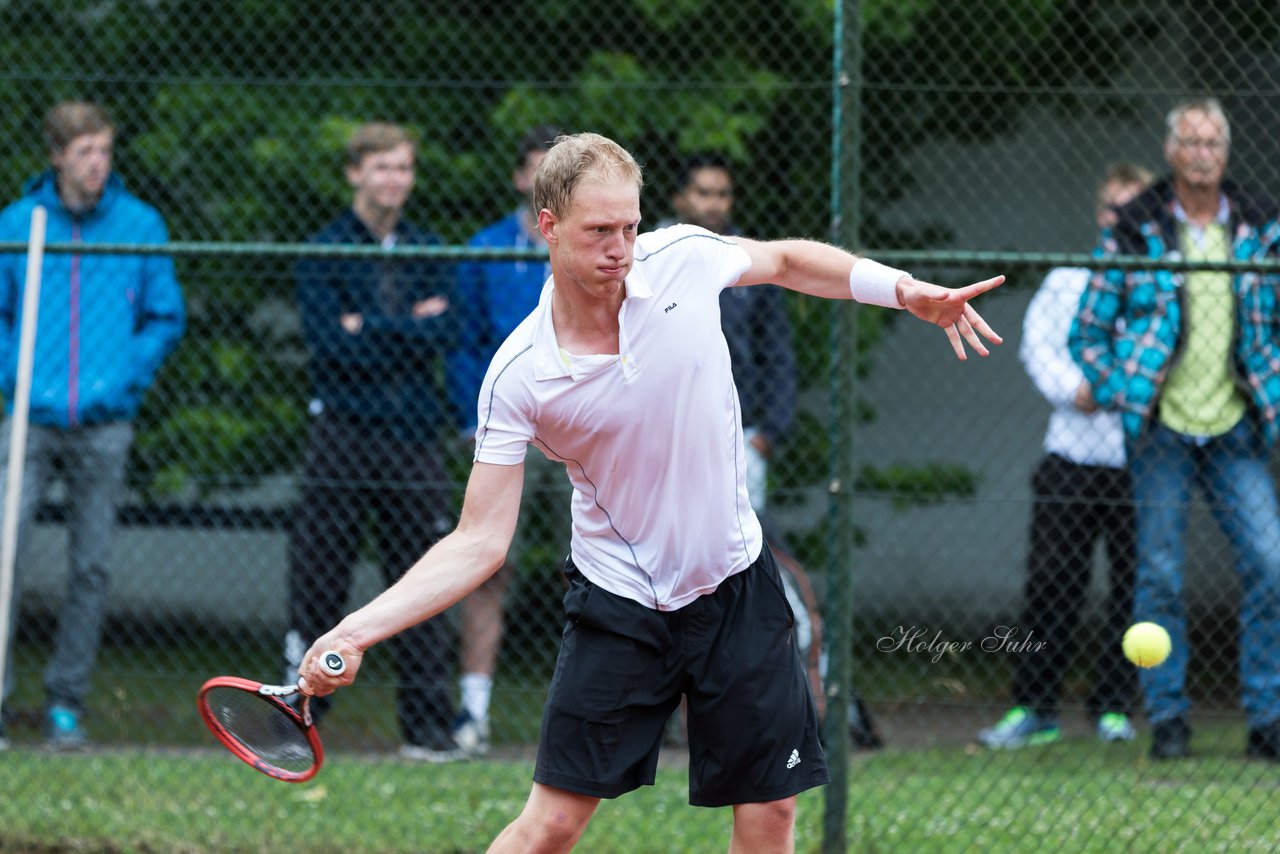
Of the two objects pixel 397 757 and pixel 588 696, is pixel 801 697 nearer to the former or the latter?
pixel 588 696

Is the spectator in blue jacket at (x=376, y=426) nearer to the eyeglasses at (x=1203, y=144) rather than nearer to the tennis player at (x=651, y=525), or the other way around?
the tennis player at (x=651, y=525)

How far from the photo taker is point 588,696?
3562mm

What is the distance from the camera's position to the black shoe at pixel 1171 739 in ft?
17.1

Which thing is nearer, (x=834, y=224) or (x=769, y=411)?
(x=834, y=224)

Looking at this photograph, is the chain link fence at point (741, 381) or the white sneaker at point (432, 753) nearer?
the chain link fence at point (741, 381)

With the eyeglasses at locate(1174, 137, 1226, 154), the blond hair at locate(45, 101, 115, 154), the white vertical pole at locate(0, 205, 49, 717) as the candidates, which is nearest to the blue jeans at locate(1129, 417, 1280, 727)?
the eyeglasses at locate(1174, 137, 1226, 154)

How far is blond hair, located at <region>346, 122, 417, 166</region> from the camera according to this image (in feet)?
19.5

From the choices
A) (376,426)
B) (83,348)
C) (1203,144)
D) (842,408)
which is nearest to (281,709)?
(842,408)

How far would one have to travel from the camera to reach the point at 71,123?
5.96m

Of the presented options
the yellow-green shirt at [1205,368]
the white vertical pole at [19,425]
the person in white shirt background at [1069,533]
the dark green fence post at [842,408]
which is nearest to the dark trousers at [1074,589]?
the person in white shirt background at [1069,533]

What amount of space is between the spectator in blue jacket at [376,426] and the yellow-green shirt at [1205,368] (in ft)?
8.56

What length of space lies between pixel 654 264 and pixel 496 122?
3.60 meters

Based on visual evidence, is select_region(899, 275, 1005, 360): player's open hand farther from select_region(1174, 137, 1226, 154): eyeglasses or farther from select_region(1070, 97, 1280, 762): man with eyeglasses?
select_region(1174, 137, 1226, 154): eyeglasses

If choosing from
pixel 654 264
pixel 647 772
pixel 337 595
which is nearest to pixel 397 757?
pixel 337 595
